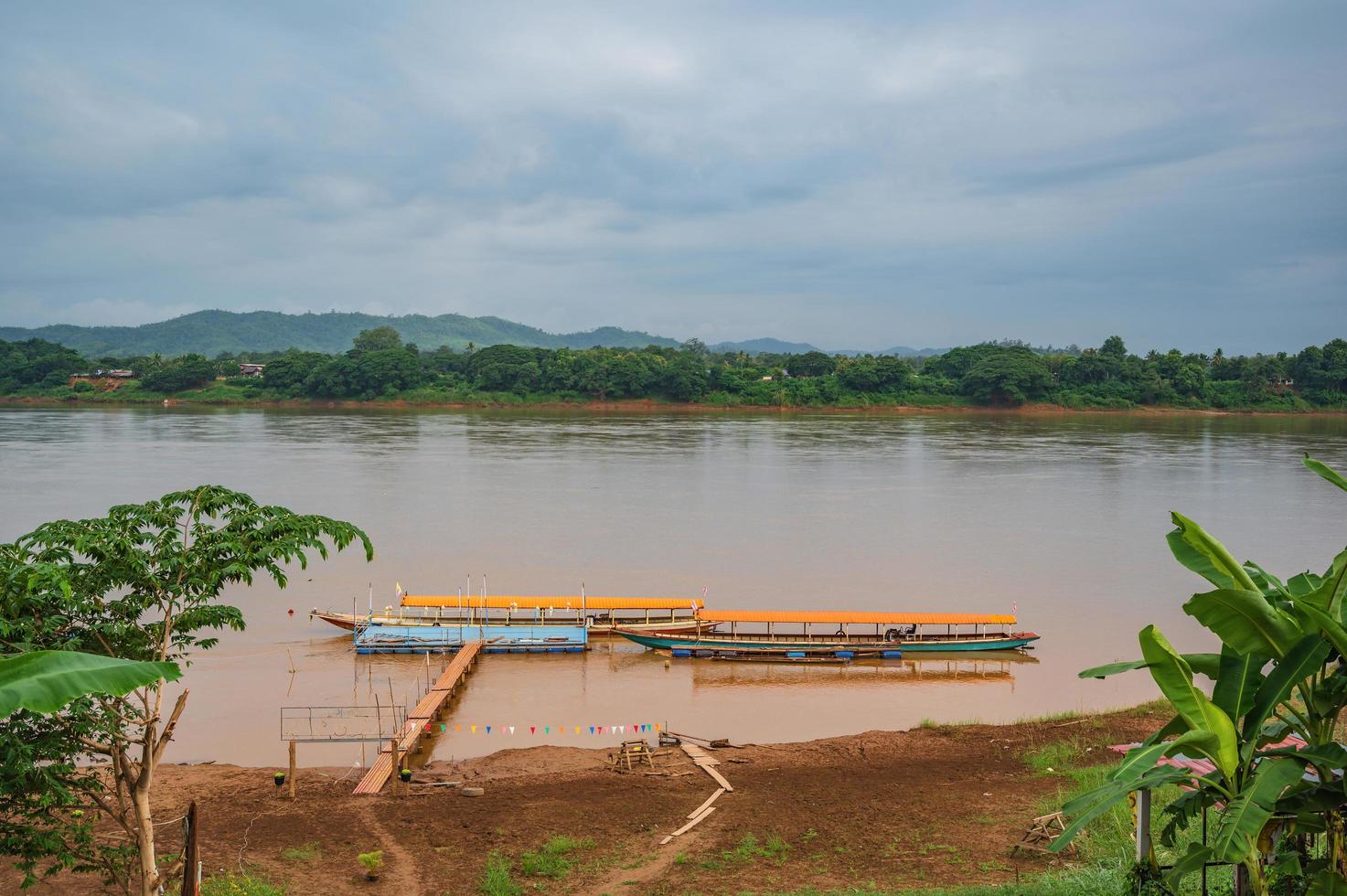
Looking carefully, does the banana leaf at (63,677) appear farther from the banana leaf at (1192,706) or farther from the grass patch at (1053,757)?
the grass patch at (1053,757)

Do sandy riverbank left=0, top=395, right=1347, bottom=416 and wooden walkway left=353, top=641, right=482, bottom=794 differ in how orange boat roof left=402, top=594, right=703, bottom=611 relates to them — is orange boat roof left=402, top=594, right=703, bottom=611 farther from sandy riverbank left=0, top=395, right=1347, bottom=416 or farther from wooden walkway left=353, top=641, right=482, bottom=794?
sandy riverbank left=0, top=395, right=1347, bottom=416

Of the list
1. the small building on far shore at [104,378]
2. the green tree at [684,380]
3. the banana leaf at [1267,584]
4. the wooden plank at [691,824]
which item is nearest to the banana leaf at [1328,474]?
the banana leaf at [1267,584]

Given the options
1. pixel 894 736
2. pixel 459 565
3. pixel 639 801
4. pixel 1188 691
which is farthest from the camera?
pixel 459 565

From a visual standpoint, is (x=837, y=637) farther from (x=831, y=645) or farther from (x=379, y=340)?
(x=379, y=340)

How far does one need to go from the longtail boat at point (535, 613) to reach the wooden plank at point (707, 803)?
7.43 metres

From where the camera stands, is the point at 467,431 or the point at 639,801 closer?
the point at 639,801

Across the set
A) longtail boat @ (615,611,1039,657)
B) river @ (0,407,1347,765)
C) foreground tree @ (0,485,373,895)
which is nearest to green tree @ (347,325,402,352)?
river @ (0,407,1347,765)

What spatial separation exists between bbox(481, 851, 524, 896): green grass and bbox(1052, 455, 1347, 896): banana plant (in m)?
5.43

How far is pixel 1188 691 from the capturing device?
15.2ft

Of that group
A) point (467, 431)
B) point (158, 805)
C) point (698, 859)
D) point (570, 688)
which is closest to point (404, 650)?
point (570, 688)

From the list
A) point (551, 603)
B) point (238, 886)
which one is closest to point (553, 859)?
point (238, 886)

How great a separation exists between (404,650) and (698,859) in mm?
10510

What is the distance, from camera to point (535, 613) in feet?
66.6

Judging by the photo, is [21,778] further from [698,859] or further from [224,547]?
[698,859]
